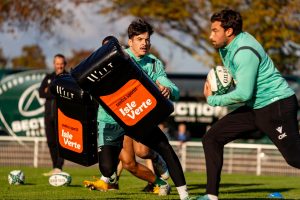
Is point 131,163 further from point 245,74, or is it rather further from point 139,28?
point 245,74

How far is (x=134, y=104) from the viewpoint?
938cm

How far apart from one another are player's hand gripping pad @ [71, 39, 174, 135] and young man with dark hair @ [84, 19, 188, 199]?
0.53 ft

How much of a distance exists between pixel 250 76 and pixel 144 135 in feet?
4.67

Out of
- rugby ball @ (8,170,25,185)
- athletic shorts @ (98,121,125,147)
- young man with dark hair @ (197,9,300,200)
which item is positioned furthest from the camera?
rugby ball @ (8,170,25,185)

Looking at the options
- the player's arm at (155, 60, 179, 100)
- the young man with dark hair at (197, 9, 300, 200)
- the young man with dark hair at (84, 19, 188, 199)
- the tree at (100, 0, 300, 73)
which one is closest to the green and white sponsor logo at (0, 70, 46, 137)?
the tree at (100, 0, 300, 73)

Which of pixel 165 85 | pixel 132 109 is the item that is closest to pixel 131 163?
pixel 165 85

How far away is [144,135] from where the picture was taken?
9445mm

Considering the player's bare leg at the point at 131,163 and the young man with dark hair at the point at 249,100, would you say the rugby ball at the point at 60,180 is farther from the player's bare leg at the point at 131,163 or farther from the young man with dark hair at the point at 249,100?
the young man with dark hair at the point at 249,100

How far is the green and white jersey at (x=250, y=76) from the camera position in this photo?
8.63 metres

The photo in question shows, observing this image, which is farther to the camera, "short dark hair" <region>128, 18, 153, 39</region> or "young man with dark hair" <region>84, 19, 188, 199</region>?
"short dark hair" <region>128, 18, 153, 39</region>

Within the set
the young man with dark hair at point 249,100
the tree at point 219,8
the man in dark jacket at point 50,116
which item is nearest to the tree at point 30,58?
the tree at point 219,8

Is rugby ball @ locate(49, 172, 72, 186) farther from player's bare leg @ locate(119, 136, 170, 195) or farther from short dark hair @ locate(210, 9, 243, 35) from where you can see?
short dark hair @ locate(210, 9, 243, 35)

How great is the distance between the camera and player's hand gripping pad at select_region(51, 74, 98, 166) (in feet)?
33.8

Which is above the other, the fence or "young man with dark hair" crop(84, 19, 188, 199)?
"young man with dark hair" crop(84, 19, 188, 199)
